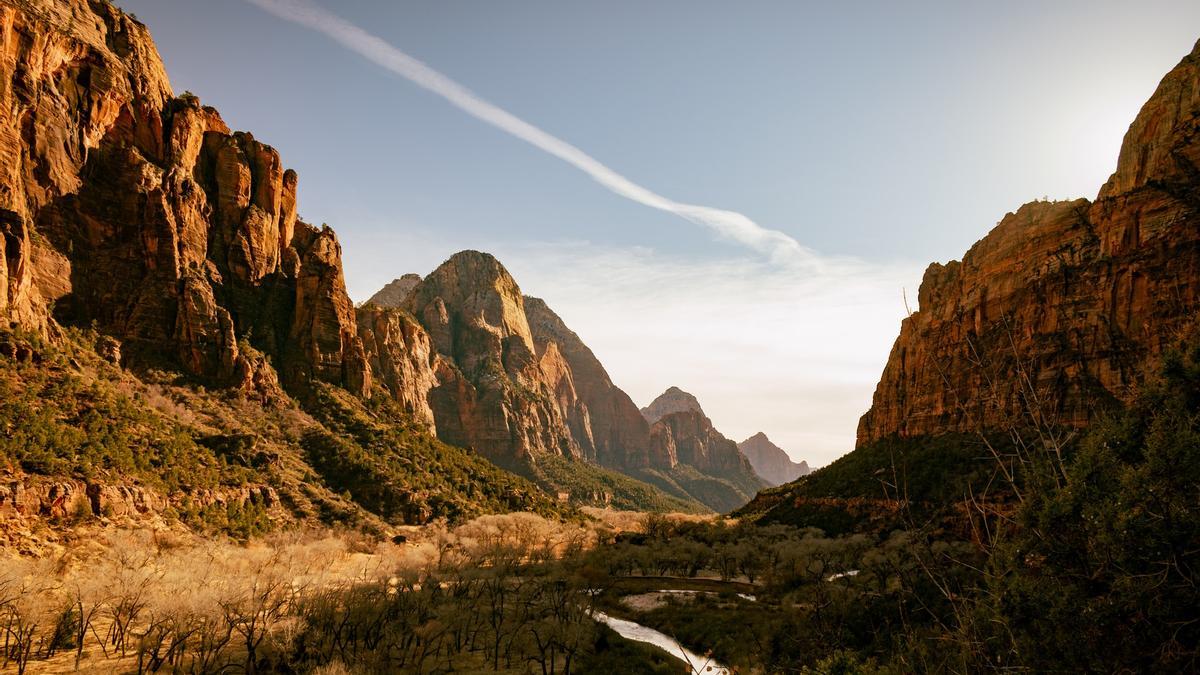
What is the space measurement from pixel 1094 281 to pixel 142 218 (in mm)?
115952

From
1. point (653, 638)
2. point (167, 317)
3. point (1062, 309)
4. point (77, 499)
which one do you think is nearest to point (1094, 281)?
point (1062, 309)

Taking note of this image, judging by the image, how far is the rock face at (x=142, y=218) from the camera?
183 feet

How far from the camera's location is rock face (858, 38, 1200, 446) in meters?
51.2

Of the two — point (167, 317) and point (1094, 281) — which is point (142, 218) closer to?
point (167, 317)

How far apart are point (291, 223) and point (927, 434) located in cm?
11177

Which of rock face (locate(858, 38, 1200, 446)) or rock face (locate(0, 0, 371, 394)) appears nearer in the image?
rock face (locate(858, 38, 1200, 446))

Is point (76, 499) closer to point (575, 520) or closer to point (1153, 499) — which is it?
point (1153, 499)

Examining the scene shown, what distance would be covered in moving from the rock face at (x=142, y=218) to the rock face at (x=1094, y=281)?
8535cm

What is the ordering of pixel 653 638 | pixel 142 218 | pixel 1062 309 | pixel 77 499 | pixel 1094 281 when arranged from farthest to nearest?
pixel 142 218, pixel 1062 309, pixel 1094 281, pixel 653 638, pixel 77 499

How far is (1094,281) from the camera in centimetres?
5969

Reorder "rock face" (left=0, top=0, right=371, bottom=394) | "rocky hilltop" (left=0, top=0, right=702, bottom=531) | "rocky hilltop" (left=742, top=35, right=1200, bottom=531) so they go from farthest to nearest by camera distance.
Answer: "rock face" (left=0, top=0, right=371, bottom=394)
"rocky hilltop" (left=742, top=35, right=1200, bottom=531)
"rocky hilltop" (left=0, top=0, right=702, bottom=531)

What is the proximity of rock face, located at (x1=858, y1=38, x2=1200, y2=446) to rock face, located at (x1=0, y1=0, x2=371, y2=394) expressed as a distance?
85349mm

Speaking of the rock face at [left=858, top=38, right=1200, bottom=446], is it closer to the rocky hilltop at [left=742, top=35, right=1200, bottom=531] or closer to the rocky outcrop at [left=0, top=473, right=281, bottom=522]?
the rocky hilltop at [left=742, top=35, right=1200, bottom=531]

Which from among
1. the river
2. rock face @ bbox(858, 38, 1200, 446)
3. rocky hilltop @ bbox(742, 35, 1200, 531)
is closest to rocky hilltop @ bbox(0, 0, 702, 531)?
the river
